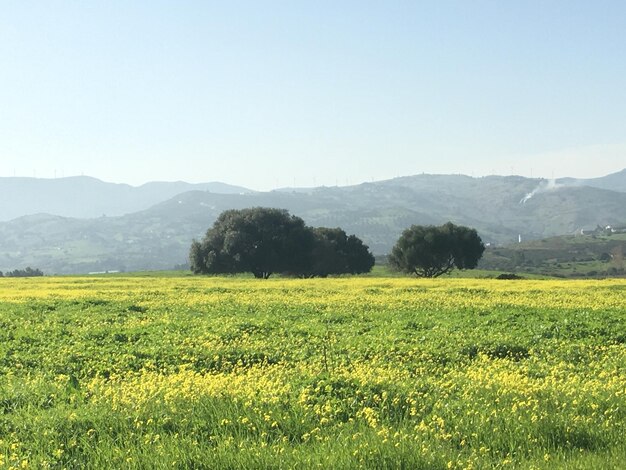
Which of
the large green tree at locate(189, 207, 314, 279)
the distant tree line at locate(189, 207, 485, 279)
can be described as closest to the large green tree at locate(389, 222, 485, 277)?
the distant tree line at locate(189, 207, 485, 279)

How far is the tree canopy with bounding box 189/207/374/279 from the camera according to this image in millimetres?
101375

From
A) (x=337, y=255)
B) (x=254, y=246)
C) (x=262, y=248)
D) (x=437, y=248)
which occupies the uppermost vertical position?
(x=254, y=246)

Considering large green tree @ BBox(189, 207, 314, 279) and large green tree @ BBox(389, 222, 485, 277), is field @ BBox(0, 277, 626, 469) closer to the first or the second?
large green tree @ BBox(189, 207, 314, 279)

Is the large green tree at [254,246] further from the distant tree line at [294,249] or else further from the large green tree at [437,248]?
the large green tree at [437,248]

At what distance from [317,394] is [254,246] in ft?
293

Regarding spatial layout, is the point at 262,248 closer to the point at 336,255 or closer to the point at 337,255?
the point at 336,255

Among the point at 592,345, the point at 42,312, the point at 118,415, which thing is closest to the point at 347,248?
the point at 42,312

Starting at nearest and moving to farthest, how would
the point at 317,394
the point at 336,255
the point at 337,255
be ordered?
the point at 317,394 → the point at 336,255 → the point at 337,255

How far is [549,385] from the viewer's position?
13.0m

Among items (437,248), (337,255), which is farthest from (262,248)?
(437,248)

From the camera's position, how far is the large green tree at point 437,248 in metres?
110

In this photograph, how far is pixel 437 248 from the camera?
10975cm

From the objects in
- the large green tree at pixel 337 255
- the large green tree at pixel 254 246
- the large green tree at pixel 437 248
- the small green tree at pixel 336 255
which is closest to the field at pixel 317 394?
the large green tree at pixel 254 246

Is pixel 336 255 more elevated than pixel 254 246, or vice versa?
pixel 254 246
